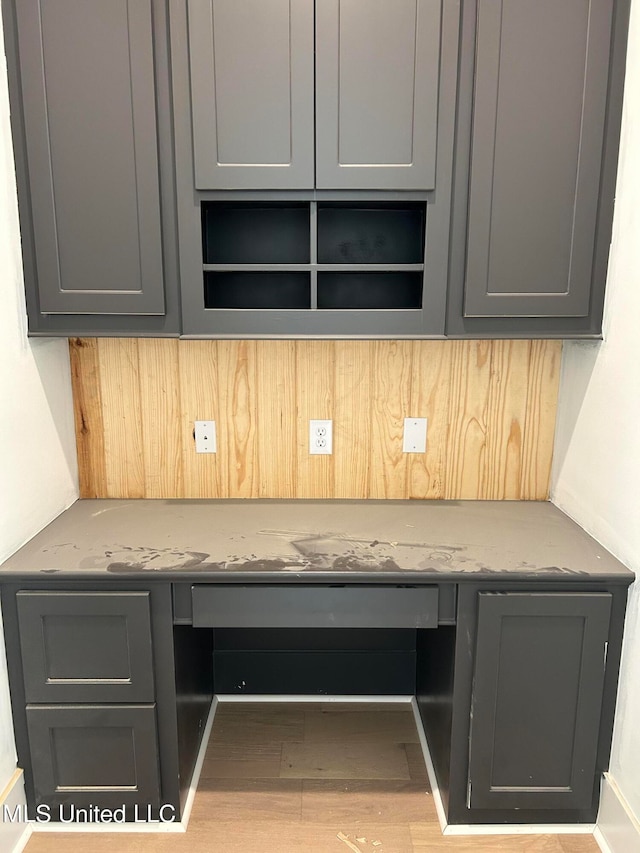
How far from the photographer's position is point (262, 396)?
2064 mm

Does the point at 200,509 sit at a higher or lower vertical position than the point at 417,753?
higher

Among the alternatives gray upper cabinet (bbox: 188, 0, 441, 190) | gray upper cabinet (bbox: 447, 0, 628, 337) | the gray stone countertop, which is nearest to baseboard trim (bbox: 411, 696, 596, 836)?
the gray stone countertop

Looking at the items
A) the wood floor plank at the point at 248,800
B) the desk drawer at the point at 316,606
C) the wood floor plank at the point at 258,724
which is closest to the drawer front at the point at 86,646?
the desk drawer at the point at 316,606

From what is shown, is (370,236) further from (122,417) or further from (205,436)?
(122,417)

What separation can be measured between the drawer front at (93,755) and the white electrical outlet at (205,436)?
81 centimetres

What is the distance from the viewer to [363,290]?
77.3 inches

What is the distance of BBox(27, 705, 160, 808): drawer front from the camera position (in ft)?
5.32

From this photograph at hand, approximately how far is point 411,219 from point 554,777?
165cm

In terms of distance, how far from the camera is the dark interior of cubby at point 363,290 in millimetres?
1952

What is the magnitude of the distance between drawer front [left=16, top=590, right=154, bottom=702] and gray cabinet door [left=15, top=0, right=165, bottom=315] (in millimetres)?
775

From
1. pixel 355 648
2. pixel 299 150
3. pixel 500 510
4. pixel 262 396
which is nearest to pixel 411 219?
pixel 299 150

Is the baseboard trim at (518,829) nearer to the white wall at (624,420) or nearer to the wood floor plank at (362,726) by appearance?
the white wall at (624,420)

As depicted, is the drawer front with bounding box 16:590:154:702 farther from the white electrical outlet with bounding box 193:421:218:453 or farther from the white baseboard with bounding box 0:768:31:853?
the white electrical outlet with bounding box 193:421:218:453

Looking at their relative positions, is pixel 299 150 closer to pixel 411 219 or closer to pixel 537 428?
pixel 411 219
